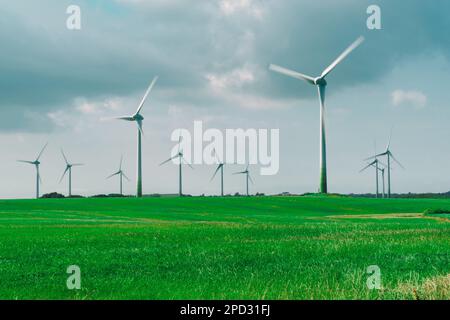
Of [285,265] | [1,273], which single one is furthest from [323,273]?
[1,273]

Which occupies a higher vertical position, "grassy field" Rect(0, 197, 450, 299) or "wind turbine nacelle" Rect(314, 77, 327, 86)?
"wind turbine nacelle" Rect(314, 77, 327, 86)

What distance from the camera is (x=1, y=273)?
773 inches

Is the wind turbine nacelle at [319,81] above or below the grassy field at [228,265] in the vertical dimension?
above

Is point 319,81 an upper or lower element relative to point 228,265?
upper

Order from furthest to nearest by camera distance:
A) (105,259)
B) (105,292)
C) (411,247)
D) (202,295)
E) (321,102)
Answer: (321,102) → (411,247) → (105,259) → (105,292) → (202,295)

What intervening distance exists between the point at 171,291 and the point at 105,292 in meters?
1.71

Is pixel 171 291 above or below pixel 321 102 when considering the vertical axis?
below

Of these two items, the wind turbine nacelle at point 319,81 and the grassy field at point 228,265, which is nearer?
the grassy field at point 228,265

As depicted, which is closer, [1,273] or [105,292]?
[105,292]

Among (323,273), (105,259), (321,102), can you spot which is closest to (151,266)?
(105,259)

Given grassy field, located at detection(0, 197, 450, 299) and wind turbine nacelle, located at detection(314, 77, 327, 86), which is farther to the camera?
wind turbine nacelle, located at detection(314, 77, 327, 86)

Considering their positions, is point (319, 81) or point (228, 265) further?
point (319, 81)
